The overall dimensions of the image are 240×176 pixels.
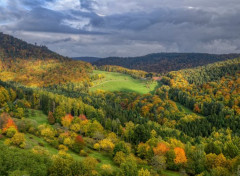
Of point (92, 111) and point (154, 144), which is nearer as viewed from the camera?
point (154, 144)

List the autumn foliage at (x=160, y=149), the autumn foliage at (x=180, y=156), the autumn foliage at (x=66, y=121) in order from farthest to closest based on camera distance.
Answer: the autumn foliage at (x=66, y=121) → the autumn foliage at (x=160, y=149) → the autumn foliage at (x=180, y=156)

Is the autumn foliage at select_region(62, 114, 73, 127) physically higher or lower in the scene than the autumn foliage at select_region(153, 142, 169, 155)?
lower

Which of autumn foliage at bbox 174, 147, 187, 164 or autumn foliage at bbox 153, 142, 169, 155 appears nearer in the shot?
autumn foliage at bbox 174, 147, 187, 164

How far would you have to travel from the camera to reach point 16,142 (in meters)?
68.1

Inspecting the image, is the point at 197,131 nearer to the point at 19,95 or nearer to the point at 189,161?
the point at 189,161

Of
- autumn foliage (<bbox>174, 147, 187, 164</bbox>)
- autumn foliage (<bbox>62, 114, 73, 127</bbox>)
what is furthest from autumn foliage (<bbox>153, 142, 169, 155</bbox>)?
autumn foliage (<bbox>62, 114, 73, 127</bbox>)

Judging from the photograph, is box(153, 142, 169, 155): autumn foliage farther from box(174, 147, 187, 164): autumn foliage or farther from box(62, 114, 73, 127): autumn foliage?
box(62, 114, 73, 127): autumn foliage

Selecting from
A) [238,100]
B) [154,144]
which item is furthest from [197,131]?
[238,100]

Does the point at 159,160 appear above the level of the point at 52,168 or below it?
below

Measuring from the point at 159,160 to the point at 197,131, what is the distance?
74090 millimetres

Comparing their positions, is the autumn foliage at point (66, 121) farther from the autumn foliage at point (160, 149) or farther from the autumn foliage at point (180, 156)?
the autumn foliage at point (180, 156)

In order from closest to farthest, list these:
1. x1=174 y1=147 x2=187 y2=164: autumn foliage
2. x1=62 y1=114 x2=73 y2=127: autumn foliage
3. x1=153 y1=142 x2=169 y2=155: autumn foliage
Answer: x1=174 y1=147 x2=187 y2=164: autumn foliage, x1=153 y1=142 x2=169 y2=155: autumn foliage, x1=62 y1=114 x2=73 y2=127: autumn foliage

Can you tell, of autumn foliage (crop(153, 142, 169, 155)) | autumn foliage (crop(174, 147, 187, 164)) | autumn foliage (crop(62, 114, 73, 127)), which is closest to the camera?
autumn foliage (crop(174, 147, 187, 164))

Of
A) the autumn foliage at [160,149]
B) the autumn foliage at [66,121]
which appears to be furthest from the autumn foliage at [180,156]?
the autumn foliage at [66,121]
